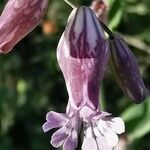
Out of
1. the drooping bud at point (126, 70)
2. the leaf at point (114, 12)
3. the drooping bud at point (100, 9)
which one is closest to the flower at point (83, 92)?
the drooping bud at point (126, 70)

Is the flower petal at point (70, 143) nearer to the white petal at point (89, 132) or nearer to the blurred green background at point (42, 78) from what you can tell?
the white petal at point (89, 132)

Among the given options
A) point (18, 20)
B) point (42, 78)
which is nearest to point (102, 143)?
point (18, 20)

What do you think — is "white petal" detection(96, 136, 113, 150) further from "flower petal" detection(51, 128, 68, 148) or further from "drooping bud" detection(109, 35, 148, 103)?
"drooping bud" detection(109, 35, 148, 103)

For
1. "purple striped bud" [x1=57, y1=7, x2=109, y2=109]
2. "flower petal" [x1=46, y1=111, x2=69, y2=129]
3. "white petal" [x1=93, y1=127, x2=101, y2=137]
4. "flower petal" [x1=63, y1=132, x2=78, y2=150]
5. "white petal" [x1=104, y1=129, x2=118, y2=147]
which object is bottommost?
"white petal" [x1=104, y1=129, x2=118, y2=147]

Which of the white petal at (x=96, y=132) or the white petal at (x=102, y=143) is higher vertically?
the white petal at (x=96, y=132)

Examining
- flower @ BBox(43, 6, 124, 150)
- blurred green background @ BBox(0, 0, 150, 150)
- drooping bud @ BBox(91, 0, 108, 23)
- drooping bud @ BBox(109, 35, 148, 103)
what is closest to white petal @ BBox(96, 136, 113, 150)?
flower @ BBox(43, 6, 124, 150)

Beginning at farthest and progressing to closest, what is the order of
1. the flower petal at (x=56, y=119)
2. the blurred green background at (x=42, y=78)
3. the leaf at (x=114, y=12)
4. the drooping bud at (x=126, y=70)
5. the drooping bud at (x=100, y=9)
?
the blurred green background at (x=42, y=78)
the leaf at (x=114, y=12)
the drooping bud at (x=100, y=9)
the drooping bud at (x=126, y=70)
the flower petal at (x=56, y=119)

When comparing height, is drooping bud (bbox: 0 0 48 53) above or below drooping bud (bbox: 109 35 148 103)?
above

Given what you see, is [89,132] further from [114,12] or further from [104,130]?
[114,12]
